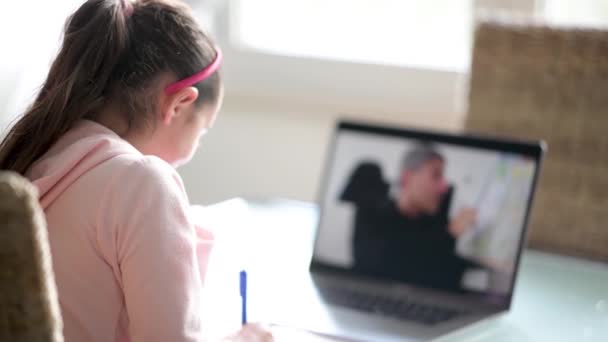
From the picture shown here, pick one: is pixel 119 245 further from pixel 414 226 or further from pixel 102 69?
pixel 414 226

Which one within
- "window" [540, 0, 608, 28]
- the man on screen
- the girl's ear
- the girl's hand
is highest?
"window" [540, 0, 608, 28]

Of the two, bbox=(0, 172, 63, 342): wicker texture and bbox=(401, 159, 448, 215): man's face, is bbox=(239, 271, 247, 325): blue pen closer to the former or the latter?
bbox=(401, 159, 448, 215): man's face

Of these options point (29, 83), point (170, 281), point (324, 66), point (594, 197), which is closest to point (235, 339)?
point (170, 281)

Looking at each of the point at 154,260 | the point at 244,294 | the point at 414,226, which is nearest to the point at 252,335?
the point at 244,294

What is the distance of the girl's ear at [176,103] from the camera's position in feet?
3.58

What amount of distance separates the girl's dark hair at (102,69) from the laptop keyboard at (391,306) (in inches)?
15.3

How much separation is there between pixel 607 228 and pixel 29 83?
1053 millimetres

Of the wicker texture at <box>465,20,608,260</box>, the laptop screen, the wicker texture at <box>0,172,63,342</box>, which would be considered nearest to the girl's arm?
the wicker texture at <box>0,172,63,342</box>

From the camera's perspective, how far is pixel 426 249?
1.34 m

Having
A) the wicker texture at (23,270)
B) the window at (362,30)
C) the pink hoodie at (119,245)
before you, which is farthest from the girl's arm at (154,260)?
the window at (362,30)

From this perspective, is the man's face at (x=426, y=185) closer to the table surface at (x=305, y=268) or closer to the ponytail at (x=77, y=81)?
the table surface at (x=305, y=268)

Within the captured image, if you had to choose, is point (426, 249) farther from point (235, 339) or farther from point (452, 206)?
point (235, 339)

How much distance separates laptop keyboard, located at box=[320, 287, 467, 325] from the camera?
1.22 meters

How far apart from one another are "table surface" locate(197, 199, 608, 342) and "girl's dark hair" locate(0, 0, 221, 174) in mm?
195
